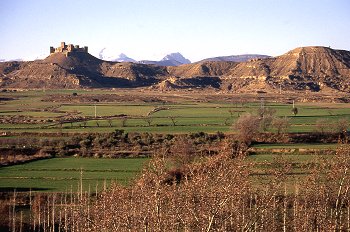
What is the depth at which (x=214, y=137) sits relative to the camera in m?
49.0

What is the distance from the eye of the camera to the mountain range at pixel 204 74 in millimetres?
142000

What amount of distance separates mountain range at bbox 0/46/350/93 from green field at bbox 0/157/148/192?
10078 centimetres

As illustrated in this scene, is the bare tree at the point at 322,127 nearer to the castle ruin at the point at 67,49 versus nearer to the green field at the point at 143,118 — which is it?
the green field at the point at 143,118

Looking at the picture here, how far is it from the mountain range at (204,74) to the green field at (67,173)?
10078 cm

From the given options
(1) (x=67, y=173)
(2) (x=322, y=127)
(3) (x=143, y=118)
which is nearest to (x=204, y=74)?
(3) (x=143, y=118)

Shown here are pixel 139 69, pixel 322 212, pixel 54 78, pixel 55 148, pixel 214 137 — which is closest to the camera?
pixel 322 212

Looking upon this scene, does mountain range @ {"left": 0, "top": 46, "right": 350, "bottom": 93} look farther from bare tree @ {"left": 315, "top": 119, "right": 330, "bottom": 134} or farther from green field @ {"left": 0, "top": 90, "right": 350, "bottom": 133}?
bare tree @ {"left": 315, "top": 119, "right": 330, "bottom": 134}

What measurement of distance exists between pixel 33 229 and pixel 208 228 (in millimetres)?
12659

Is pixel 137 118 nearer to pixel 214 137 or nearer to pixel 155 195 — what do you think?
pixel 214 137

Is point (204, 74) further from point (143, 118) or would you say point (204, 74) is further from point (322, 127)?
point (322, 127)

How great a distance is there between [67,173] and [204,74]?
142164 mm

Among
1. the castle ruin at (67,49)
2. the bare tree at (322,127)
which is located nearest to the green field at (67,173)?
the bare tree at (322,127)

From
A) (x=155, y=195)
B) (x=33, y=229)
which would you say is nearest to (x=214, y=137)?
(x=33, y=229)

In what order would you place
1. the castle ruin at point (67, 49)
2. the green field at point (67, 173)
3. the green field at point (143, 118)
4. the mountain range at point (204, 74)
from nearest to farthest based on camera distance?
the green field at point (67, 173)
the green field at point (143, 118)
the mountain range at point (204, 74)
the castle ruin at point (67, 49)
